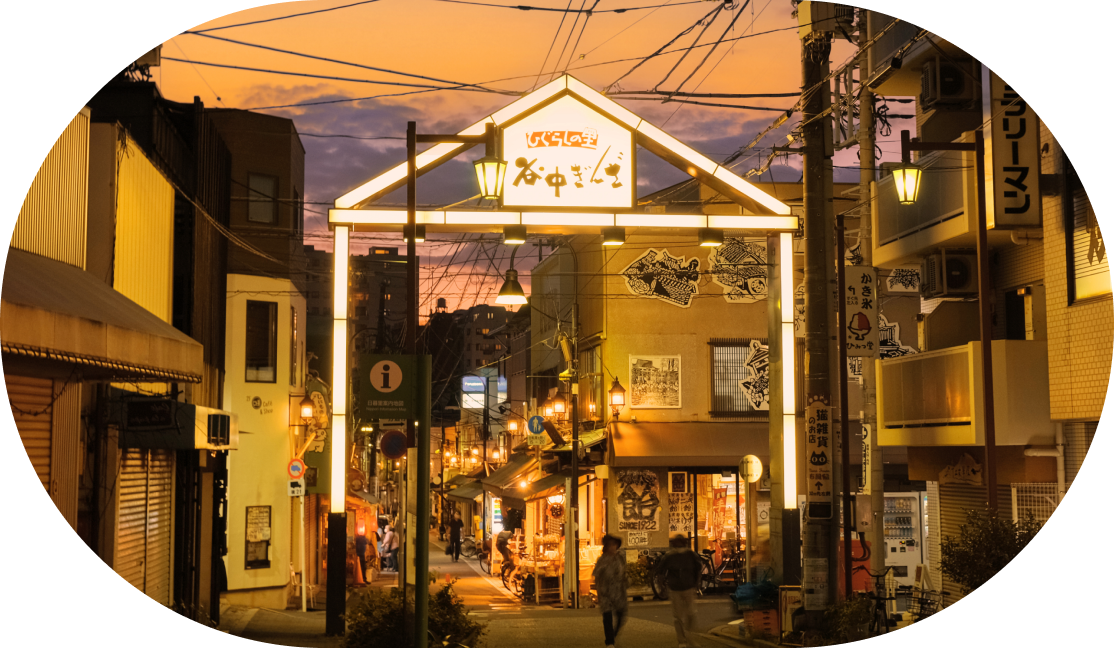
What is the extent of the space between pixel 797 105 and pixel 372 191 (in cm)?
699

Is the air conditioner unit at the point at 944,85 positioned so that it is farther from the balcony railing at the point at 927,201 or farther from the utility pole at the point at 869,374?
the utility pole at the point at 869,374

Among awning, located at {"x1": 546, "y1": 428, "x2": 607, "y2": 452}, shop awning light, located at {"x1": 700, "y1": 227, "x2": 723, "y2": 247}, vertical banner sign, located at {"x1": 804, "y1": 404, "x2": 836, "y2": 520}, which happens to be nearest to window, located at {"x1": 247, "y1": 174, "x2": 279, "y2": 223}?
awning, located at {"x1": 546, "y1": 428, "x2": 607, "y2": 452}

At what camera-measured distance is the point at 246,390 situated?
2919 cm

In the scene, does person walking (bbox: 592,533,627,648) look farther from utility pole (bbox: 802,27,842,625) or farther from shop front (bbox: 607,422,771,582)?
shop front (bbox: 607,422,771,582)

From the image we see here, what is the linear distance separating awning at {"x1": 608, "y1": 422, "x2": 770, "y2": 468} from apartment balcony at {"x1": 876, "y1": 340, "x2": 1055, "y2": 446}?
9391 millimetres

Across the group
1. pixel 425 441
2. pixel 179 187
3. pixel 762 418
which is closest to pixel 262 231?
pixel 179 187

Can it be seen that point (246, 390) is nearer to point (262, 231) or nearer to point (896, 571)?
point (262, 231)

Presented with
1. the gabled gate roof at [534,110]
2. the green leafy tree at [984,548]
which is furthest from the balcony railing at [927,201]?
the green leafy tree at [984,548]

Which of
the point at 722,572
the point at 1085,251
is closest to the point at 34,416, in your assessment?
the point at 1085,251

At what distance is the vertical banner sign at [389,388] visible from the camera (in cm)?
1335

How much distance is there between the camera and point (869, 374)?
21.9 m

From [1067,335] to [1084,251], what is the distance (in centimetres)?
134

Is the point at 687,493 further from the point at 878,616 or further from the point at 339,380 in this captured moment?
the point at 339,380

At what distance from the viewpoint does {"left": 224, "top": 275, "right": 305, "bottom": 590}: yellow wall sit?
91.8 ft
